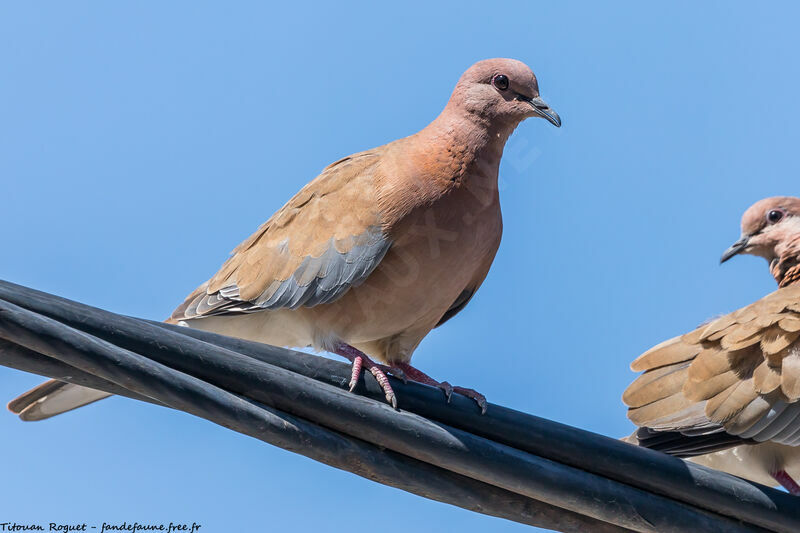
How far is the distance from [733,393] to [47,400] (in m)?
2.36

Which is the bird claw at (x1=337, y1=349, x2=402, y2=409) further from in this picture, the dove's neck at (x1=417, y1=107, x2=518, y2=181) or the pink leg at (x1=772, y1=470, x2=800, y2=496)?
Result: the pink leg at (x1=772, y1=470, x2=800, y2=496)

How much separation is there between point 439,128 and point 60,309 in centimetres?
205

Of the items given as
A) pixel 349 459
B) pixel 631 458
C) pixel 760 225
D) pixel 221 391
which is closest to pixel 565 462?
pixel 631 458

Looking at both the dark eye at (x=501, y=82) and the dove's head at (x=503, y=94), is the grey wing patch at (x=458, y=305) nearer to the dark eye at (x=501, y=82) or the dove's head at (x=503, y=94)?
the dove's head at (x=503, y=94)

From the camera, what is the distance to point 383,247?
11.4 feet

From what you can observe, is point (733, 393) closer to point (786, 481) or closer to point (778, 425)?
point (778, 425)

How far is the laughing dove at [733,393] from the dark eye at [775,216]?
166 centimetres

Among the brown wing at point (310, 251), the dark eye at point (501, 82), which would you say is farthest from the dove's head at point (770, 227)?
the brown wing at point (310, 251)

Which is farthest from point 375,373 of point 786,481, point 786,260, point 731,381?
point 786,260

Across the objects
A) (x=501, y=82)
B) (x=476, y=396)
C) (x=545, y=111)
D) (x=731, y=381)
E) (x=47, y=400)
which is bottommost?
(x=476, y=396)

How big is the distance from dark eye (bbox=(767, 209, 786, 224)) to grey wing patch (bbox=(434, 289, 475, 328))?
89.5 inches

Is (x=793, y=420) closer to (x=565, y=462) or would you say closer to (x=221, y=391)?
(x=565, y=462)

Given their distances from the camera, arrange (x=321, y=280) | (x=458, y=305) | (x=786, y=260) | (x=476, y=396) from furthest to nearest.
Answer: (x=786, y=260) → (x=458, y=305) → (x=321, y=280) → (x=476, y=396)

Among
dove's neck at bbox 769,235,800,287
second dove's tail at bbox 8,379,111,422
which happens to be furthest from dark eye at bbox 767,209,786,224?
second dove's tail at bbox 8,379,111,422
